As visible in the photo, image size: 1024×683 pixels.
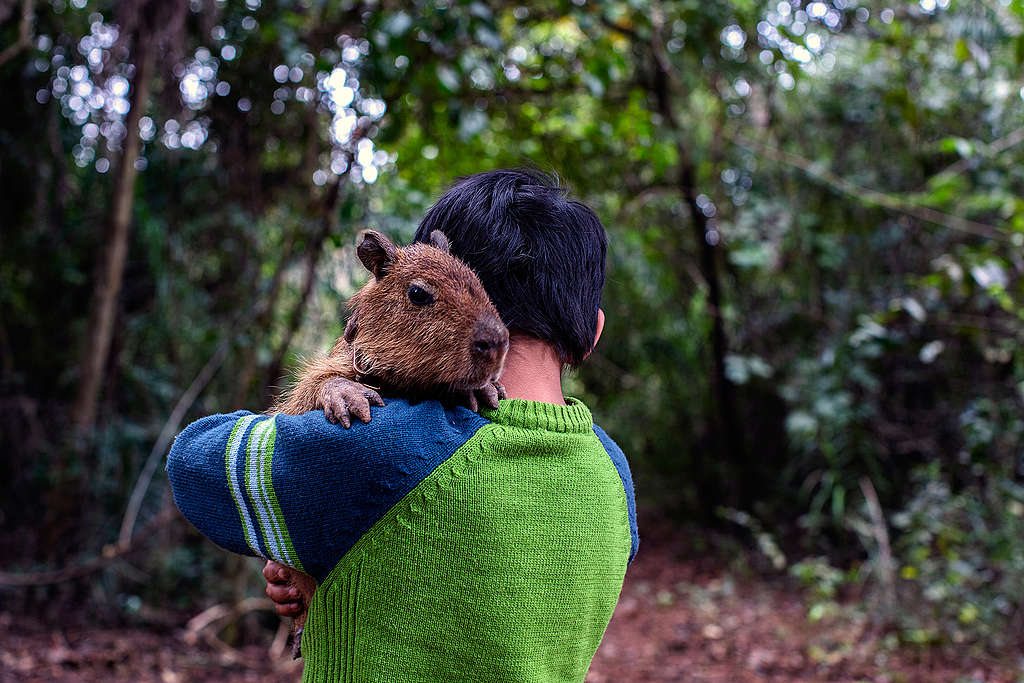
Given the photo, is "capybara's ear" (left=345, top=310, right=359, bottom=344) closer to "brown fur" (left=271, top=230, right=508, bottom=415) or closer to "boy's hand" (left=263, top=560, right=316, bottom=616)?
"brown fur" (left=271, top=230, right=508, bottom=415)

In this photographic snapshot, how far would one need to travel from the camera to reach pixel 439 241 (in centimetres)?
142

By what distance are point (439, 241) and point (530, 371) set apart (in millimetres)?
281

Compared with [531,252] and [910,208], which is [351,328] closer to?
[531,252]

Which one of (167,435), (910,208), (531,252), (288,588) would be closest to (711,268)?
(910,208)

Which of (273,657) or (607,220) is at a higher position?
(607,220)

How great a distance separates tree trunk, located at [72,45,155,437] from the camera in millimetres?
4066

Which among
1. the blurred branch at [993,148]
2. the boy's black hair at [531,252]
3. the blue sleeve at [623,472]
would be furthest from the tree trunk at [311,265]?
the blurred branch at [993,148]

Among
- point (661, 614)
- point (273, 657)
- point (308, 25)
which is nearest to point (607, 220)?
point (308, 25)

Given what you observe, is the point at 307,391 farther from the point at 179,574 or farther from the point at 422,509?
the point at 179,574

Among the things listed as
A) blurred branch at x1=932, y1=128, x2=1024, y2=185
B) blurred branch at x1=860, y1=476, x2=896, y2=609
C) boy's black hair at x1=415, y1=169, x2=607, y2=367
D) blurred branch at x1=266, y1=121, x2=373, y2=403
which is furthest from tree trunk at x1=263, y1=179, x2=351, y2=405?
blurred branch at x1=860, y1=476, x2=896, y2=609

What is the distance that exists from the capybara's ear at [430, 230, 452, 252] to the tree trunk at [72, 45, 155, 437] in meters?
3.25

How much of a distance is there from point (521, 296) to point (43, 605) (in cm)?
405

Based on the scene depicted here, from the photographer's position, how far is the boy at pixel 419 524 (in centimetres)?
123

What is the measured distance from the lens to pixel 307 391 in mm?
1513
